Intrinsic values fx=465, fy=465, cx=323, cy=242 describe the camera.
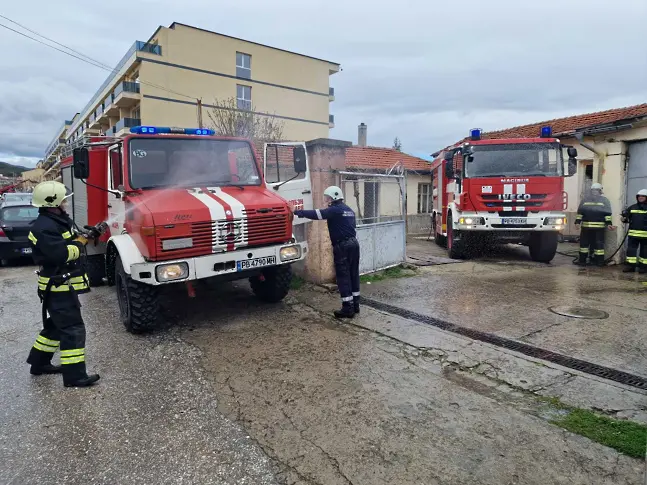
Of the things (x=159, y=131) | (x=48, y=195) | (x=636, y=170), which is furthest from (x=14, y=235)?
(x=636, y=170)

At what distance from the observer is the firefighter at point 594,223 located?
9.54 meters

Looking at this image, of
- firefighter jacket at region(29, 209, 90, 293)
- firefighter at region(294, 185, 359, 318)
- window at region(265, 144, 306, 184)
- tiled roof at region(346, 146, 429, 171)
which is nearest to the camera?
firefighter jacket at region(29, 209, 90, 293)

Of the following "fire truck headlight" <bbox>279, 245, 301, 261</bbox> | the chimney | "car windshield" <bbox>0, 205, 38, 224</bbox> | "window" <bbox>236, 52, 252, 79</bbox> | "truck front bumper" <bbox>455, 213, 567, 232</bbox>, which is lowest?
"fire truck headlight" <bbox>279, 245, 301, 261</bbox>

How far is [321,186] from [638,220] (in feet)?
20.0

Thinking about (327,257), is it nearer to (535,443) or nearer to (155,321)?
(155,321)

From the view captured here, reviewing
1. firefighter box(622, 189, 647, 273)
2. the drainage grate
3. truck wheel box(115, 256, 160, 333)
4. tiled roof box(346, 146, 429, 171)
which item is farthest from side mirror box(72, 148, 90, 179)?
tiled roof box(346, 146, 429, 171)

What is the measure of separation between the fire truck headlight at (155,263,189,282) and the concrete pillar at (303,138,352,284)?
2.83 m

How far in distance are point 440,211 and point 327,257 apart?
6.60 m

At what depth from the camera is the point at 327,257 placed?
7.54 m

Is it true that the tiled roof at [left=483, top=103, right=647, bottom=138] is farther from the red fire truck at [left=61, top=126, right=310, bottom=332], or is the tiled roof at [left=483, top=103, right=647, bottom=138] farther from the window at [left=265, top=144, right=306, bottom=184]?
the red fire truck at [left=61, top=126, right=310, bottom=332]

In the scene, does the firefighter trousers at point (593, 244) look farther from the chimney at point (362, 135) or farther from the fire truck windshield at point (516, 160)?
the chimney at point (362, 135)

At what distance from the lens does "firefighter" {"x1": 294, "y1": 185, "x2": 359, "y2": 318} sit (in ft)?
18.8

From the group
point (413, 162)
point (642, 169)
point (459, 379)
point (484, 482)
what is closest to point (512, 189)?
point (642, 169)

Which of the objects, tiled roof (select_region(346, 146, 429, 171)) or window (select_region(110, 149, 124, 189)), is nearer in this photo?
window (select_region(110, 149, 124, 189))
